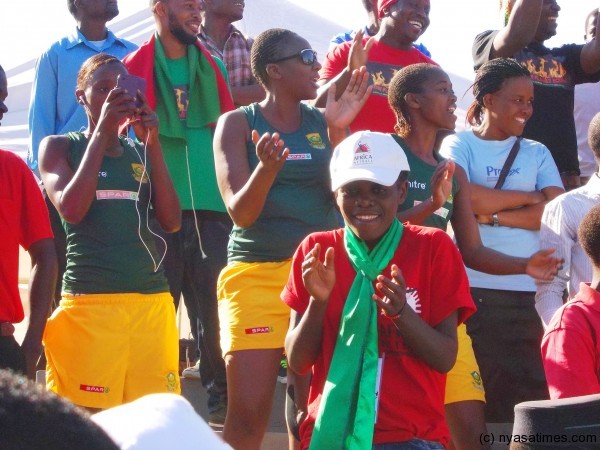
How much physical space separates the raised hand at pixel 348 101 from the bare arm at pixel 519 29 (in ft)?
3.98

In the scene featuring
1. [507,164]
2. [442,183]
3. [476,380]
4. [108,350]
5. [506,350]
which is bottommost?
[506,350]

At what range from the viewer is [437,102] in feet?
16.8

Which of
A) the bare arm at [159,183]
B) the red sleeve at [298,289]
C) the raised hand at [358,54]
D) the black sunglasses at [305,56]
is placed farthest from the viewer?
the raised hand at [358,54]

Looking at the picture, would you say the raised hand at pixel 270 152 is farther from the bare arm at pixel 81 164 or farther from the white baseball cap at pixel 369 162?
the bare arm at pixel 81 164

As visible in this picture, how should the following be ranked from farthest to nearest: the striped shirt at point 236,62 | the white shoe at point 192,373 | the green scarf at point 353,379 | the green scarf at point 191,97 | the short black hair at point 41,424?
1. the striped shirt at point 236,62
2. the white shoe at point 192,373
3. the green scarf at point 191,97
4. the green scarf at point 353,379
5. the short black hair at point 41,424

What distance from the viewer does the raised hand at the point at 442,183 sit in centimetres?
450

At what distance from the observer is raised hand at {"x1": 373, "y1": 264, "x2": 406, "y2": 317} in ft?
10.8

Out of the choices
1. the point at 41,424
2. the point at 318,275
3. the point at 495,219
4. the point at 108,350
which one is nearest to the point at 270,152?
the point at 318,275

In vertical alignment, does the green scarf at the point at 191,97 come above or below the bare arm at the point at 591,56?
below

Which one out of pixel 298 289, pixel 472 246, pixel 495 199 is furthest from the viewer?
pixel 495 199

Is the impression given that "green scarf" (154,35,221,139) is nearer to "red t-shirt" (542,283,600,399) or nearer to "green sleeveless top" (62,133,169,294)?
"green sleeveless top" (62,133,169,294)

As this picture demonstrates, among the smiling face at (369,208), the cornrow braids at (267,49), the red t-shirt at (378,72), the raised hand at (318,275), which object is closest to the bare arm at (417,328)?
the raised hand at (318,275)

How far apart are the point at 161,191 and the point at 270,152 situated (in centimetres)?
72

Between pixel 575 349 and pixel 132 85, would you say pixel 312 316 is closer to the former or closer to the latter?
pixel 575 349
